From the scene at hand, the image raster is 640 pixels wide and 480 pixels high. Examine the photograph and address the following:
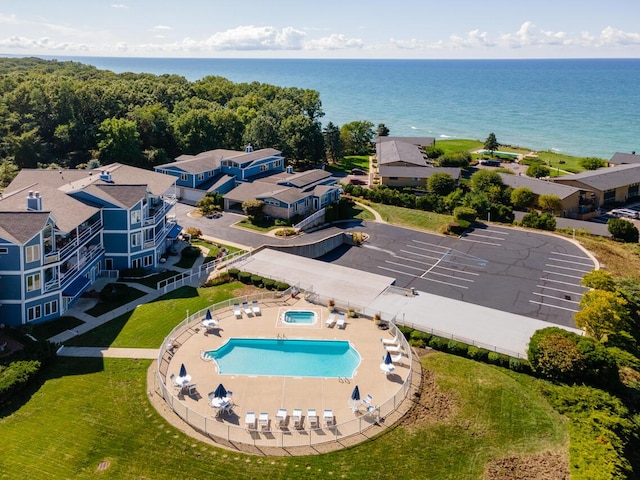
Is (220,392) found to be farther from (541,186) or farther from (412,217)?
(541,186)

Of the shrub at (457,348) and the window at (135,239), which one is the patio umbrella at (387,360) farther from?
the window at (135,239)

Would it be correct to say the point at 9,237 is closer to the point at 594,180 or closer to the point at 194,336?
the point at 194,336

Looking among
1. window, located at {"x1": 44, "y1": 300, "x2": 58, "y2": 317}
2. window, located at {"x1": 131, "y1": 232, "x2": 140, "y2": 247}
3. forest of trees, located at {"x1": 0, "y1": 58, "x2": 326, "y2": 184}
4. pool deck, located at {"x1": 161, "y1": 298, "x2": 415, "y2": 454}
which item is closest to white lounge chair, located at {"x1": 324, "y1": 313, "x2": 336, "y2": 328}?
pool deck, located at {"x1": 161, "y1": 298, "x2": 415, "y2": 454}

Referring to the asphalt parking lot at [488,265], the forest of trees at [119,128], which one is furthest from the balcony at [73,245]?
the forest of trees at [119,128]

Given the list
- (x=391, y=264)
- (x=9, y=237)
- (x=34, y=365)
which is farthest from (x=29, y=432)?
(x=391, y=264)

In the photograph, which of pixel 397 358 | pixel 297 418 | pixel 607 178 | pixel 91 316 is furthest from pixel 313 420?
pixel 607 178

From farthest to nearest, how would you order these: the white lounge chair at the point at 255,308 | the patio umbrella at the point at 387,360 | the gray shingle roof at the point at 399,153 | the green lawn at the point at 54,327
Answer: the gray shingle roof at the point at 399,153 < the white lounge chair at the point at 255,308 < the green lawn at the point at 54,327 < the patio umbrella at the point at 387,360

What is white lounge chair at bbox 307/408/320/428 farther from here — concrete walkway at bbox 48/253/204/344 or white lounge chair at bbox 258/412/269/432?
concrete walkway at bbox 48/253/204/344
